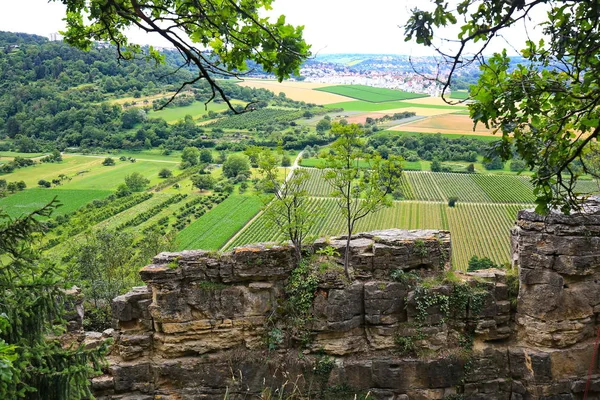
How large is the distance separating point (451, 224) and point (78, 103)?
63.4 meters

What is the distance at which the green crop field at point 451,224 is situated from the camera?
1580 inches

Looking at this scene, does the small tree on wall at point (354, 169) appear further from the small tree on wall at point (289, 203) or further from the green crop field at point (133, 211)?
the green crop field at point (133, 211)

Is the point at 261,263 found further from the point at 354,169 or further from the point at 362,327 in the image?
the point at 354,169

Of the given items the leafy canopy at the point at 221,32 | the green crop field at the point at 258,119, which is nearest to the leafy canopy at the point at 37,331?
the leafy canopy at the point at 221,32

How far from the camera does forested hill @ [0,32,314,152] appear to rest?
77.1 m

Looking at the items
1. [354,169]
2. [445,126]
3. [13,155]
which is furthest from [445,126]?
[354,169]

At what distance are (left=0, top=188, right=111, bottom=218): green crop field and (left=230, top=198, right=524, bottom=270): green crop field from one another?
21.5m

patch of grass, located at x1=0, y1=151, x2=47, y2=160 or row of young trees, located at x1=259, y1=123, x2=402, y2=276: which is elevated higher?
row of young trees, located at x1=259, y1=123, x2=402, y2=276

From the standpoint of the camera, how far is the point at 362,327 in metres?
16.0

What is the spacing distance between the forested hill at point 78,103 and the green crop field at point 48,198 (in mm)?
18716

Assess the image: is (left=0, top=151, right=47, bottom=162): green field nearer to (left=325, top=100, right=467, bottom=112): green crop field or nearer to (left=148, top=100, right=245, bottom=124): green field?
(left=148, top=100, right=245, bottom=124): green field

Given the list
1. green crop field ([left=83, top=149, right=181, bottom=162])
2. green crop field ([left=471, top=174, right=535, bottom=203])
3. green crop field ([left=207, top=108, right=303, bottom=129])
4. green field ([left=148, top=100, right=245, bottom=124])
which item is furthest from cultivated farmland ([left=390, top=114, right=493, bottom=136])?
green crop field ([left=83, top=149, right=181, bottom=162])

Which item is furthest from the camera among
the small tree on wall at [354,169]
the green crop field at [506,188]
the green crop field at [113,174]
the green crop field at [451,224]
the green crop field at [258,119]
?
the green crop field at [258,119]

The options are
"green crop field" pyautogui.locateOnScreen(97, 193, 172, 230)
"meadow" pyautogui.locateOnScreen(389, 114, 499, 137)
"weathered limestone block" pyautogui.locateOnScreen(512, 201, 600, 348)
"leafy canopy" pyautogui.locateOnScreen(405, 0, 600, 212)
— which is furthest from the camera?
"meadow" pyautogui.locateOnScreen(389, 114, 499, 137)
